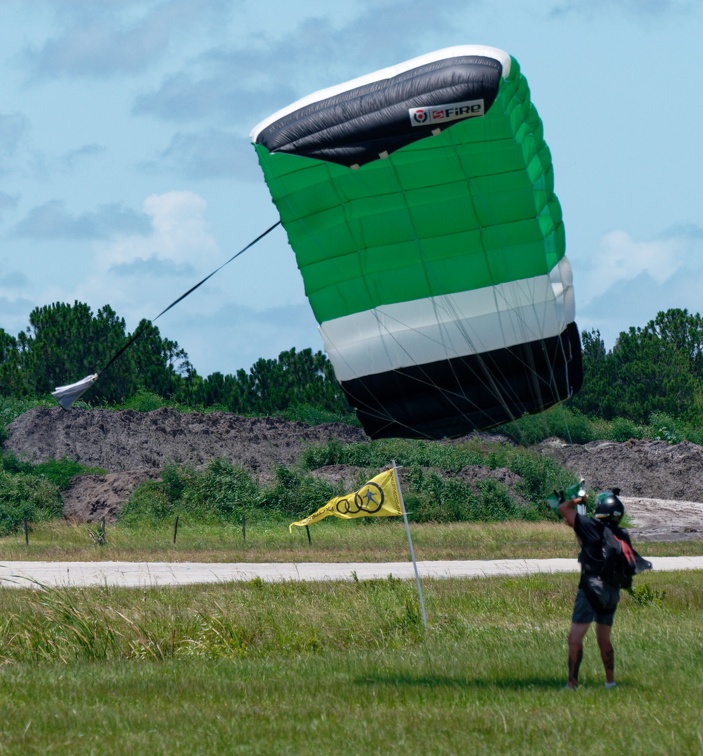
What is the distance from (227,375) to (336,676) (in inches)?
2966

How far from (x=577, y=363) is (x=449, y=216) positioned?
10.3 feet

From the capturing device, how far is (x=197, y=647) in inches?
521

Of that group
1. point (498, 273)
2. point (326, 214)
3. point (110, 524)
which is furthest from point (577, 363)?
point (110, 524)

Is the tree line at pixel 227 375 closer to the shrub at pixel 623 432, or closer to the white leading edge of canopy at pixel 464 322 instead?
the shrub at pixel 623 432

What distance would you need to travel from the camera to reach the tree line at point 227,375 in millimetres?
84250

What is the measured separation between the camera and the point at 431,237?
44.7 ft

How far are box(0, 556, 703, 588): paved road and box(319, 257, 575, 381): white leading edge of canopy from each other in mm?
9722

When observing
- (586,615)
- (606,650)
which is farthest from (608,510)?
(606,650)

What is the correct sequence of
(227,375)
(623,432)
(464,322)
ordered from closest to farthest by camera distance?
(464,322), (623,432), (227,375)

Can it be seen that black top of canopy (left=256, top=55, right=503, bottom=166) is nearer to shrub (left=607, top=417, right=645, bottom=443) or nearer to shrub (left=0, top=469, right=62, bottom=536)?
shrub (left=0, top=469, right=62, bottom=536)

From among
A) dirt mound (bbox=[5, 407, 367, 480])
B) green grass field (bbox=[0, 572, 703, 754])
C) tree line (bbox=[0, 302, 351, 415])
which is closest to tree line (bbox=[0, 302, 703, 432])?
tree line (bbox=[0, 302, 351, 415])

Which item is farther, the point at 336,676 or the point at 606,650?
the point at 336,676

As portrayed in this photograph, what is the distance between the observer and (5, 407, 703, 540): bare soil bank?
186 feet

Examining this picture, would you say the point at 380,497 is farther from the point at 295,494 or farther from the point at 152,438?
the point at 152,438
